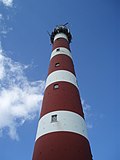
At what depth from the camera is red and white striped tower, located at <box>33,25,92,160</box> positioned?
38.4 feet

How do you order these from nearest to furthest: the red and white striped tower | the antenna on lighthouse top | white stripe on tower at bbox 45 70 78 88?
1. the red and white striped tower
2. white stripe on tower at bbox 45 70 78 88
3. the antenna on lighthouse top

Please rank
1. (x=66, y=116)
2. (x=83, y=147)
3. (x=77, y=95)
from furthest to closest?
1. (x=77, y=95)
2. (x=66, y=116)
3. (x=83, y=147)

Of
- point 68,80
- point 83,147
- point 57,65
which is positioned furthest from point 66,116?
point 57,65

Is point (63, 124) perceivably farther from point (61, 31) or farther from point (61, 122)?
point (61, 31)

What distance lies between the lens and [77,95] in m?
15.4

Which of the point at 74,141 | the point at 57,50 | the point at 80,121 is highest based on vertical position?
the point at 57,50

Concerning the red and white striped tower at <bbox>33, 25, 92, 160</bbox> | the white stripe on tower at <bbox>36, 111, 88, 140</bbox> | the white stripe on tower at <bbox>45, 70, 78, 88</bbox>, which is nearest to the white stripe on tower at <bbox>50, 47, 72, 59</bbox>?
the red and white striped tower at <bbox>33, 25, 92, 160</bbox>

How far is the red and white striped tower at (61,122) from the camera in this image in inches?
461

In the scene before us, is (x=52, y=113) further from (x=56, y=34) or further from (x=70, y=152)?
(x=56, y=34)

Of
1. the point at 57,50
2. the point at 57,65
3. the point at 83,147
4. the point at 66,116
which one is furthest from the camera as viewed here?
the point at 57,50

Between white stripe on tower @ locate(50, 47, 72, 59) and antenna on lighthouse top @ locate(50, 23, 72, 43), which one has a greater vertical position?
antenna on lighthouse top @ locate(50, 23, 72, 43)

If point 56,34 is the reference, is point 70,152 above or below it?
below

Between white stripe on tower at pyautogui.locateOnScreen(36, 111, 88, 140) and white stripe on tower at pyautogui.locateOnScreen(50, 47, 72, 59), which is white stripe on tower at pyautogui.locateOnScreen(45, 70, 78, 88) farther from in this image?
white stripe on tower at pyautogui.locateOnScreen(36, 111, 88, 140)

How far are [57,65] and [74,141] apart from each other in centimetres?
676
